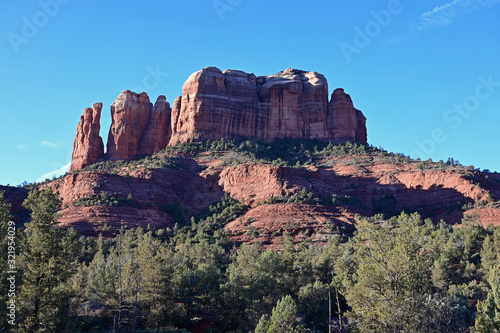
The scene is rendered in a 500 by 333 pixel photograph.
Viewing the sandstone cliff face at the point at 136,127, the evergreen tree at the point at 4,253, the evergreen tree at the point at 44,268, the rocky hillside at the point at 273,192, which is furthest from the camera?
the sandstone cliff face at the point at 136,127

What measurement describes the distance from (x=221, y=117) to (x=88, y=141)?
98.4 feet

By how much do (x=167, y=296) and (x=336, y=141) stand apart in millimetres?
73541

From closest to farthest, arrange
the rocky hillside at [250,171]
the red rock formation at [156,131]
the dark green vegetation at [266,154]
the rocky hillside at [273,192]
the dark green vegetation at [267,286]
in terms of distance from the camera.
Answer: the dark green vegetation at [267,286] → the rocky hillside at [273,192] → the rocky hillside at [250,171] → the dark green vegetation at [266,154] → the red rock formation at [156,131]

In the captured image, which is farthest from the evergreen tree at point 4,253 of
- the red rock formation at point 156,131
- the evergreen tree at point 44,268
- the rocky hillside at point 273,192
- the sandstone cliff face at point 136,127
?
the red rock formation at point 156,131

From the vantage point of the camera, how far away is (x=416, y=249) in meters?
22.1

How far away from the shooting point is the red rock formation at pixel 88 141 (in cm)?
10294

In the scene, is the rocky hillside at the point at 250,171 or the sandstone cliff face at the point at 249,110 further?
the sandstone cliff face at the point at 249,110

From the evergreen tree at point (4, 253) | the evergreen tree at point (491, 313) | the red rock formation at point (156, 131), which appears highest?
the red rock formation at point (156, 131)

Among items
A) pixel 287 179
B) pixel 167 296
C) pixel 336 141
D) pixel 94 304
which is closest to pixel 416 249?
pixel 167 296

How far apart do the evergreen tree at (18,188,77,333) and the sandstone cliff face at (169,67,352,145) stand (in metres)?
72.6

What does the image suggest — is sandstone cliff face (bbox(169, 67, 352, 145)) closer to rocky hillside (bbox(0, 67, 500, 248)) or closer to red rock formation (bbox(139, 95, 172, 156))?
rocky hillside (bbox(0, 67, 500, 248))

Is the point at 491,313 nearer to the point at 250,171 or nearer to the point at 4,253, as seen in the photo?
the point at 4,253

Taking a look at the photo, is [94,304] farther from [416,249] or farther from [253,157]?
[253,157]

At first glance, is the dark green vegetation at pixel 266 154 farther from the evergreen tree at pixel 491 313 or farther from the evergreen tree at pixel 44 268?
the evergreen tree at pixel 491 313
